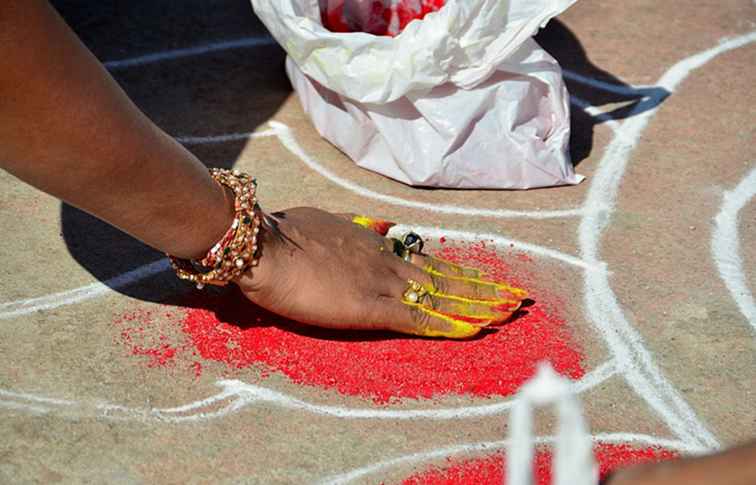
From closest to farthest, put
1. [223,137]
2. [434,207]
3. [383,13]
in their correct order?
[434,207] < [223,137] < [383,13]

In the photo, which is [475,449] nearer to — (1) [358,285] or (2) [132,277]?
(1) [358,285]

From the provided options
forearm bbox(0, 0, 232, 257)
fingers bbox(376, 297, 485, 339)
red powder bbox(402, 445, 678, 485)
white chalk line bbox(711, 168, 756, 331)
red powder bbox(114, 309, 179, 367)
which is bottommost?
white chalk line bbox(711, 168, 756, 331)

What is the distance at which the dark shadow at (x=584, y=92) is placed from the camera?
11.7 ft

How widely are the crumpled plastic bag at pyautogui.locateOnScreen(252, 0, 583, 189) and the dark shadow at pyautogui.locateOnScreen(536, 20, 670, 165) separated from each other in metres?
0.28

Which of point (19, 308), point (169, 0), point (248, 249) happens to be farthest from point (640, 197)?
point (169, 0)

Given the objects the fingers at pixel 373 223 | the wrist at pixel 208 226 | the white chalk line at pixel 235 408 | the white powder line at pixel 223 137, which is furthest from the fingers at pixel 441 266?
the white powder line at pixel 223 137

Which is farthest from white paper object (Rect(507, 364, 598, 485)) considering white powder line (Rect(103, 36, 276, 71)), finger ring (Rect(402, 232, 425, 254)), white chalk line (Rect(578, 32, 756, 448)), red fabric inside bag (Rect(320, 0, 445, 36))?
white powder line (Rect(103, 36, 276, 71))

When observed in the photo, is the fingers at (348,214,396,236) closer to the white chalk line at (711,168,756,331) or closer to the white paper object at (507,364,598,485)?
the white chalk line at (711,168,756,331)

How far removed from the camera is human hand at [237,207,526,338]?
2471 millimetres

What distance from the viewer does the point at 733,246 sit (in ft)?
9.91

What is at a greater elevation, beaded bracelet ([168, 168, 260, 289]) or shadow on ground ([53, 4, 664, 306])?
beaded bracelet ([168, 168, 260, 289])

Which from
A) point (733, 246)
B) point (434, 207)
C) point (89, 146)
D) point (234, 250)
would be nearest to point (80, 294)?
point (234, 250)

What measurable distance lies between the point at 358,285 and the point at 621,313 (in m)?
0.74

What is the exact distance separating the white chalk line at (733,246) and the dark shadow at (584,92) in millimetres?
510
